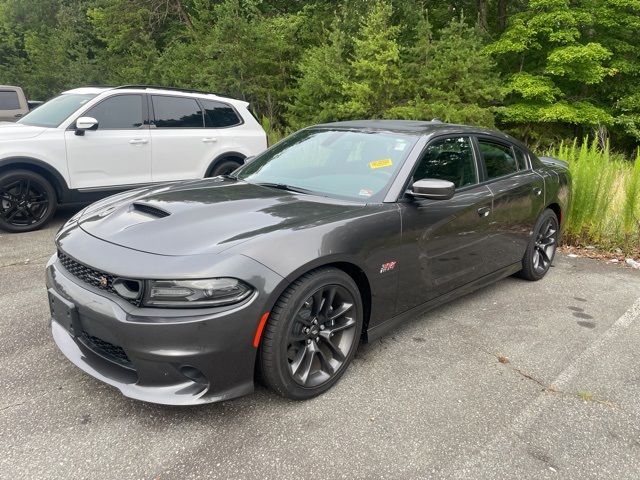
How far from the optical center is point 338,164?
136 inches

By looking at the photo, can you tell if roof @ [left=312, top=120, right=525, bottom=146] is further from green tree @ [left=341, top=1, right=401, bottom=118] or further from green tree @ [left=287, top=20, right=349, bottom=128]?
green tree @ [left=287, top=20, right=349, bottom=128]

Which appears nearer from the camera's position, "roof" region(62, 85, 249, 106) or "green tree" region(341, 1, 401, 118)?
"roof" region(62, 85, 249, 106)

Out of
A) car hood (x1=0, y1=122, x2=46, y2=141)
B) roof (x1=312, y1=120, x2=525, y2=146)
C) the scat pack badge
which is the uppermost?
roof (x1=312, y1=120, x2=525, y2=146)

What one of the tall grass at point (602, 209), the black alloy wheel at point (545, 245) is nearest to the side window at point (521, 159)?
the black alloy wheel at point (545, 245)

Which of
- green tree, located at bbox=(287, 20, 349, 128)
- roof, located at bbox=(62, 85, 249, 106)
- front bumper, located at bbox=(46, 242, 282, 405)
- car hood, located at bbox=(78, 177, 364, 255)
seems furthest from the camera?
green tree, located at bbox=(287, 20, 349, 128)

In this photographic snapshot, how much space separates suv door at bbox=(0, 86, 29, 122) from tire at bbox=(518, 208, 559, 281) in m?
10.9

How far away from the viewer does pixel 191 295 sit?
2.24m

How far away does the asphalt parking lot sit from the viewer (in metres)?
2.19

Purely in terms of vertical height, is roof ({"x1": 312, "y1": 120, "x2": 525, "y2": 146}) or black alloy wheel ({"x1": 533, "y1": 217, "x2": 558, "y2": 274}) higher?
roof ({"x1": 312, "y1": 120, "x2": 525, "y2": 146})

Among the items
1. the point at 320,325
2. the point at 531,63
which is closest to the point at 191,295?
the point at 320,325

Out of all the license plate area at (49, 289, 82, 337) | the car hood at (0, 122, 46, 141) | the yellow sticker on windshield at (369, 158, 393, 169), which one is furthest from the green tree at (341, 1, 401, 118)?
the license plate area at (49, 289, 82, 337)

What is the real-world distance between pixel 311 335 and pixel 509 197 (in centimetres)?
231

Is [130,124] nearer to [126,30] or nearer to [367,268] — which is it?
[367,268]

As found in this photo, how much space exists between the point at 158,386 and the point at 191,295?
0.47 metres
